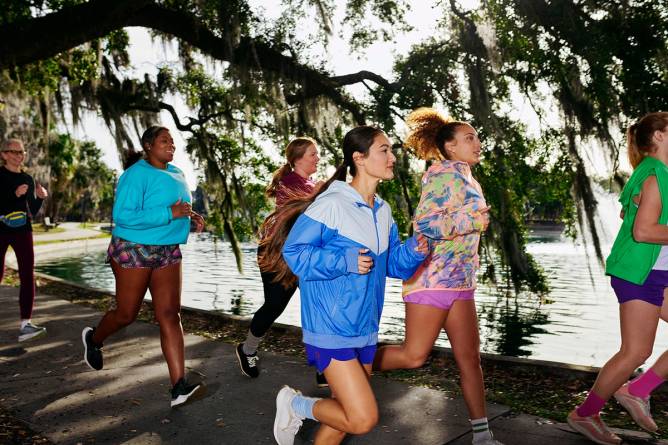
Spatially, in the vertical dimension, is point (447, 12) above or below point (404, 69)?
above

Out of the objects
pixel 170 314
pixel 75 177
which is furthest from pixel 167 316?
pixel 75 177

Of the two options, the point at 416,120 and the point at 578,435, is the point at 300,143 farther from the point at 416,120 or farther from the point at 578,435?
the point at 578,435

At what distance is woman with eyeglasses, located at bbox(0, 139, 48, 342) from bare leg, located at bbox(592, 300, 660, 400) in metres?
5.44

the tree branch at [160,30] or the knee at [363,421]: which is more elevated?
the tree branch at [160,30]

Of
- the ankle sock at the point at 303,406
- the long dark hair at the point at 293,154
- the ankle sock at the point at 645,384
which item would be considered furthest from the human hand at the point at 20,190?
the ankle sock at the point at 645,384

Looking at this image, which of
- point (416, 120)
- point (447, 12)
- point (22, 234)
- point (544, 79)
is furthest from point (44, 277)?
point (416, 120)

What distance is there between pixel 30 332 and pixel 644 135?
5840 millimetres

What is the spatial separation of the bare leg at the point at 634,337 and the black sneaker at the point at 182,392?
258cm

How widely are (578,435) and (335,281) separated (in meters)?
1.89

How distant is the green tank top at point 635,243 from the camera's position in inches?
130

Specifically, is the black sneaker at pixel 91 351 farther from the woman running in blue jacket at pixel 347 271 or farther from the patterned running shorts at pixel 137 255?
the woman running in blue jacket at pixel 347 271

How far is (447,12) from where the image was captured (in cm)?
966

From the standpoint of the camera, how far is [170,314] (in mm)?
4254

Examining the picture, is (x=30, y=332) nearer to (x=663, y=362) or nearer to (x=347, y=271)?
(x=347, y=271)
